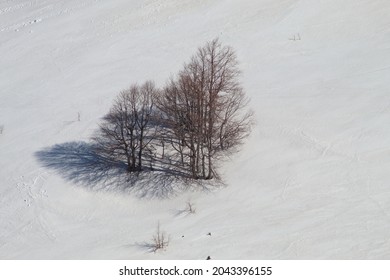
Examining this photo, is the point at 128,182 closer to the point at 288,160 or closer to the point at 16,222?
the point at 16,222

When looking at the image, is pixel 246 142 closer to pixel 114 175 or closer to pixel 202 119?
pixel 202 119

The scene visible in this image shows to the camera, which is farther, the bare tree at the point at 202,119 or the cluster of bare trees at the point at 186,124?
the cluster of bare trees at the point at 186,124

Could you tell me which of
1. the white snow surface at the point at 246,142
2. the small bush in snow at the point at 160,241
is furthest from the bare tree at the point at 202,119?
the small bush in snow at the point at 160,241

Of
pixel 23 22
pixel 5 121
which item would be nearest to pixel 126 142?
pixel 5 121

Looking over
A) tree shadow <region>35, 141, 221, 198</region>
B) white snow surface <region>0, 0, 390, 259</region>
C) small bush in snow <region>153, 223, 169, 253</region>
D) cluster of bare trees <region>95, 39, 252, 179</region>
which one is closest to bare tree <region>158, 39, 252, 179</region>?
cluster of bare trees <region>95, 39, 252, 179</region>

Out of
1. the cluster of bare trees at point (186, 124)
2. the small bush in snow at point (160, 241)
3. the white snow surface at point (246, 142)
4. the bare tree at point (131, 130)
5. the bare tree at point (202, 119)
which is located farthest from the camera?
the bare tree at point (131, 130)

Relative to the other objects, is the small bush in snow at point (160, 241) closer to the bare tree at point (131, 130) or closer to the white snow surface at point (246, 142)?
the white snow surface at point (246, 142)

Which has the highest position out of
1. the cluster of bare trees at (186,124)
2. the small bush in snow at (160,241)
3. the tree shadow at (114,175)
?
the cluster of bare trees at (186,124)
